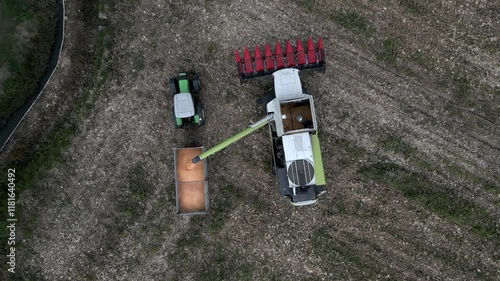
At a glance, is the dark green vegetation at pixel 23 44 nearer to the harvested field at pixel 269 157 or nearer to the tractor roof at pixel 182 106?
the harvested field at pixel 269 157

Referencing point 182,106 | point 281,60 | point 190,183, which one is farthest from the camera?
point 190,183

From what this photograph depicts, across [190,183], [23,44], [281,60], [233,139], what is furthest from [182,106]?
[23,44]

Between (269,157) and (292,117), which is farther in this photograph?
(269,157)

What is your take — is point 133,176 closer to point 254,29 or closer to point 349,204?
point 254,29

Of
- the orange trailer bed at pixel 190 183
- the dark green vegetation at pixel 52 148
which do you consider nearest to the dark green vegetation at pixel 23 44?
the dark green vegetation at pixel 52 148

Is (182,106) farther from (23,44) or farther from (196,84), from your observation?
(23,44)

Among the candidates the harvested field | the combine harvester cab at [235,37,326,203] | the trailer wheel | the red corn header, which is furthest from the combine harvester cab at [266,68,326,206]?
the trailer wheel

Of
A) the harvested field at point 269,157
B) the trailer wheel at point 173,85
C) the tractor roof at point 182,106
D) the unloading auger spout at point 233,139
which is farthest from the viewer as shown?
the harvested field at point 269,157

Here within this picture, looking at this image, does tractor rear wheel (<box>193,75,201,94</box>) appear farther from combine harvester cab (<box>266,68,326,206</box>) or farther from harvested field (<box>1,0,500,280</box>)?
combine harvester cab (<box>266,68,326,206</box>)
